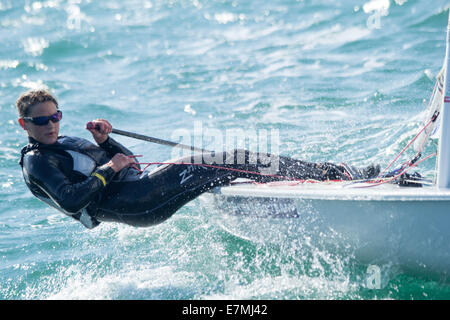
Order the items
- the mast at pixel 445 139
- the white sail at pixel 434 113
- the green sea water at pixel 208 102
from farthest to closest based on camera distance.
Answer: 1. the white sail at pixel 434 113
2. the green sea water at pixel 208 102
3. the mast at pixel 445 139

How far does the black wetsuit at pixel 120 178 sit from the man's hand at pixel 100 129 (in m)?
0.05

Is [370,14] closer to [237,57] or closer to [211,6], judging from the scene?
[237,57]

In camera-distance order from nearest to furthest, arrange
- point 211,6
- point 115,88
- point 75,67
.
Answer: point 115,88, point 75,67, point 211,6

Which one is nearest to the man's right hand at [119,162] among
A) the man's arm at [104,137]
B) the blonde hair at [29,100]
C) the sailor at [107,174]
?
the sailor at [107,174]

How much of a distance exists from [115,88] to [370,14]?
495 centimetres

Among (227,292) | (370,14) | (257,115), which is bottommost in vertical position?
(227,292)

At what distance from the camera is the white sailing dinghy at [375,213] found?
2.89 metres

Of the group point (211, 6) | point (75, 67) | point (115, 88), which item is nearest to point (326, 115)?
point (115, 88)

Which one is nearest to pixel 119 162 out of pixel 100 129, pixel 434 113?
pixel 100 129

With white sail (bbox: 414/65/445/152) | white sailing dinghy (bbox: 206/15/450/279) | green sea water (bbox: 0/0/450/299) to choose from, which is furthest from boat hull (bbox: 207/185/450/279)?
white sail (bbox: 414/65/445/152)

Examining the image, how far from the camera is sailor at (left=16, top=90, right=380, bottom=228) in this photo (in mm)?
3193

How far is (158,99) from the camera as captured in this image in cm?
792

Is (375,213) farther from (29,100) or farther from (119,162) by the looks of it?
(29,100)

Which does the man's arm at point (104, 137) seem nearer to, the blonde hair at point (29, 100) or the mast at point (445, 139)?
the blonde hair at point (29, 100)
